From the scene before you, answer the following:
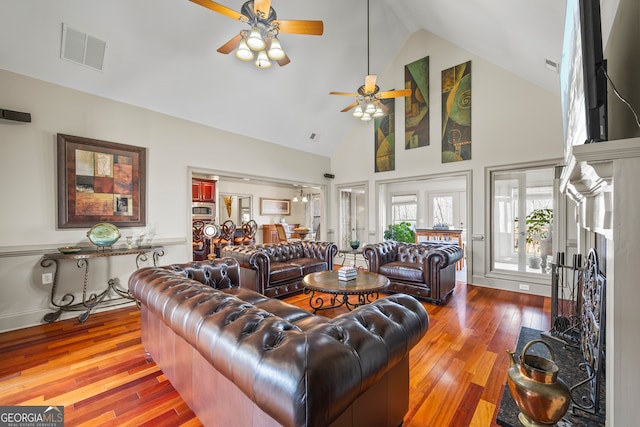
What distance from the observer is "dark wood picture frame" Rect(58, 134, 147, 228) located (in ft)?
11.1

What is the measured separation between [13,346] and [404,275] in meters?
4.67

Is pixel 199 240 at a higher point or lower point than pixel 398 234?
lower

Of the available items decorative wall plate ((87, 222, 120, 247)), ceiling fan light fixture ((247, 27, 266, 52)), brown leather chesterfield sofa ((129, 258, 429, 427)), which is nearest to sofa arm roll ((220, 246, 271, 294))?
decorative wall plate ((87, 222, 120, 247))

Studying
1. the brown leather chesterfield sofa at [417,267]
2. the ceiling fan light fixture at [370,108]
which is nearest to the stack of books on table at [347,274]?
the brown leather chesterfield sofa at [417,267]

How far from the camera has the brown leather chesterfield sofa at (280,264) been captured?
3.92 metres

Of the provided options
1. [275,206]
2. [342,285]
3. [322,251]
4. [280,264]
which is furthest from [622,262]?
[275,206]

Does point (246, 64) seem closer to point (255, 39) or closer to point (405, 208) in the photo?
point (255, 39)

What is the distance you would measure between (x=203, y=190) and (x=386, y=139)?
5.52m

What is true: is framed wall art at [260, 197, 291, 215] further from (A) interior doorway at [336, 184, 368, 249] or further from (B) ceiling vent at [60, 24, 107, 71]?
(B) ceiling vent at [60, 24, 107, 71]

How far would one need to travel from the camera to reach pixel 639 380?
1010mm

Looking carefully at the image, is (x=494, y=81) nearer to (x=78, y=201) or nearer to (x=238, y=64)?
(x=238, y=64)

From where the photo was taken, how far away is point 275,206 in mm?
9930

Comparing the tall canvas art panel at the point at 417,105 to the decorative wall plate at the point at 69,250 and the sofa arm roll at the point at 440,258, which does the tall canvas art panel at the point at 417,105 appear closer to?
the sofa arm roll at the point at 440,258

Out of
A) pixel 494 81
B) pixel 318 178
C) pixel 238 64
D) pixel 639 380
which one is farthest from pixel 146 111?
pixel 494 81
